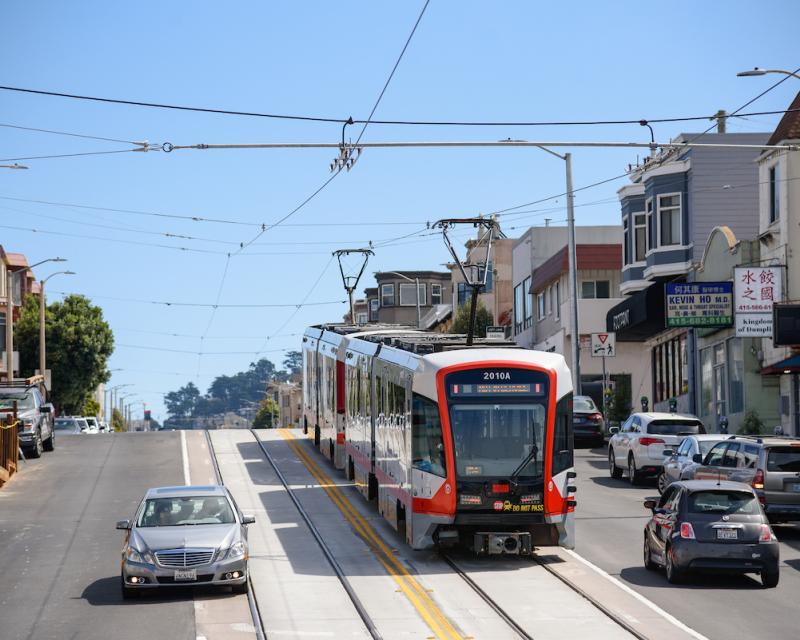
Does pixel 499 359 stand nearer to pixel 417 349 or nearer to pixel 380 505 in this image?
pixel 417 349

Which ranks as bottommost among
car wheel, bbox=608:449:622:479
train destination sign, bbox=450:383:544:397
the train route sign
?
car wheel, bbox=608:449:622:479

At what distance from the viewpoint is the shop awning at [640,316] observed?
45531mm

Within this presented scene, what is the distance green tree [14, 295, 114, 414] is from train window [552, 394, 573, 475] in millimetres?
59488

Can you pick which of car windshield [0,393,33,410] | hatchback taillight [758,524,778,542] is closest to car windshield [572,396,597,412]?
car windshield [0,393,33,410]

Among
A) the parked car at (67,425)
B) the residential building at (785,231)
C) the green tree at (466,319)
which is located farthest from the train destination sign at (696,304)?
the green tree at (466,319)

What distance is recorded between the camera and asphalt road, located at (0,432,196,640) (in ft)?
56.8

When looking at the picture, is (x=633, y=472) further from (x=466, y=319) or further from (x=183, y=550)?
(x=466, y=319)

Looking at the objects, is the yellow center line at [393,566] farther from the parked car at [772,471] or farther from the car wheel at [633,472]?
the car wheel at [633,472]

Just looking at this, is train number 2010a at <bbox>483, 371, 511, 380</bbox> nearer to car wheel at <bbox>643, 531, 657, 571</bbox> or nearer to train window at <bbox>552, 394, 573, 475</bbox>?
train window at <bbox>552, 394, 573, 475</bbox>

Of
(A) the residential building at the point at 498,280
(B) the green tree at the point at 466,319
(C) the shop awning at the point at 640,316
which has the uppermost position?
(A) the residential building at the point at 498,280

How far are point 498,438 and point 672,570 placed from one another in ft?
11.7

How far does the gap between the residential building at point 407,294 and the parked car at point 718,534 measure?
3319 inches

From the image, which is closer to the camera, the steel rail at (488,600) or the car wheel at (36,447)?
the steel rail at (488,600)

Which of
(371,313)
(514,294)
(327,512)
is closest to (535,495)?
(327,512)
